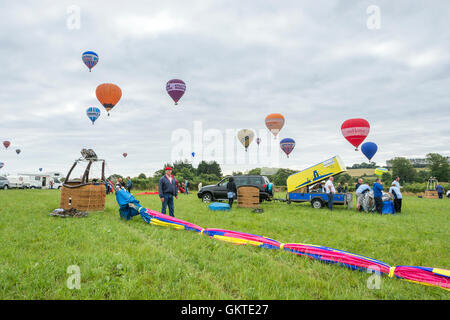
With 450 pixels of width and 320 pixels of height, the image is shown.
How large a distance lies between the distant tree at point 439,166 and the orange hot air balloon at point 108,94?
89.7 metres

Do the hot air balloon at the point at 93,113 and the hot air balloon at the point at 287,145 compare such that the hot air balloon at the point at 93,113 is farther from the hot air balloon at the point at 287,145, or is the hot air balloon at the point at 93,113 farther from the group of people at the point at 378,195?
the group of people at the point at 378,195

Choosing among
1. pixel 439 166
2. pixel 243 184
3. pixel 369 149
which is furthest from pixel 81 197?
pixel 439 166

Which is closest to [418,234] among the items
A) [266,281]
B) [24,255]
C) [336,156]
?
[266,281]

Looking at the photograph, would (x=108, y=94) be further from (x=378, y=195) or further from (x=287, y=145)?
(x=287, y=145)

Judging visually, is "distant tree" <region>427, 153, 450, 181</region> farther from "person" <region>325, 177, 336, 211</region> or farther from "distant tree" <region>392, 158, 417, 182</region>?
"person" <region>325, 177, 336, 211</region>

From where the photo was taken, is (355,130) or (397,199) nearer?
(397,199)

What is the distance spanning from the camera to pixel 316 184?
15977 millimetres

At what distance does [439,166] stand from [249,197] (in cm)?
8926

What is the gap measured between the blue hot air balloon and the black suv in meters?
16.6

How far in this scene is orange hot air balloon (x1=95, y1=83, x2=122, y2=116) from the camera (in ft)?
69.2

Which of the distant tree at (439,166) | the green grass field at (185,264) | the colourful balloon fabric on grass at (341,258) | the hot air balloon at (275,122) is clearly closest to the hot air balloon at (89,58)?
the hot air balloon at (275,122)

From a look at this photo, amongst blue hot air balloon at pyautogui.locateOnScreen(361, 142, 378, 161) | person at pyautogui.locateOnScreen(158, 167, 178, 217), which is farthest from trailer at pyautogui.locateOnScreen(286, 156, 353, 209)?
blue hot air balloon at pyautogui.locateOnScreen(361, 142, 378, 161)

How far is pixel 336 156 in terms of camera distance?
1437 centimetres

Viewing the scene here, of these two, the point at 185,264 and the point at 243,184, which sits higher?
the point at 243,184
